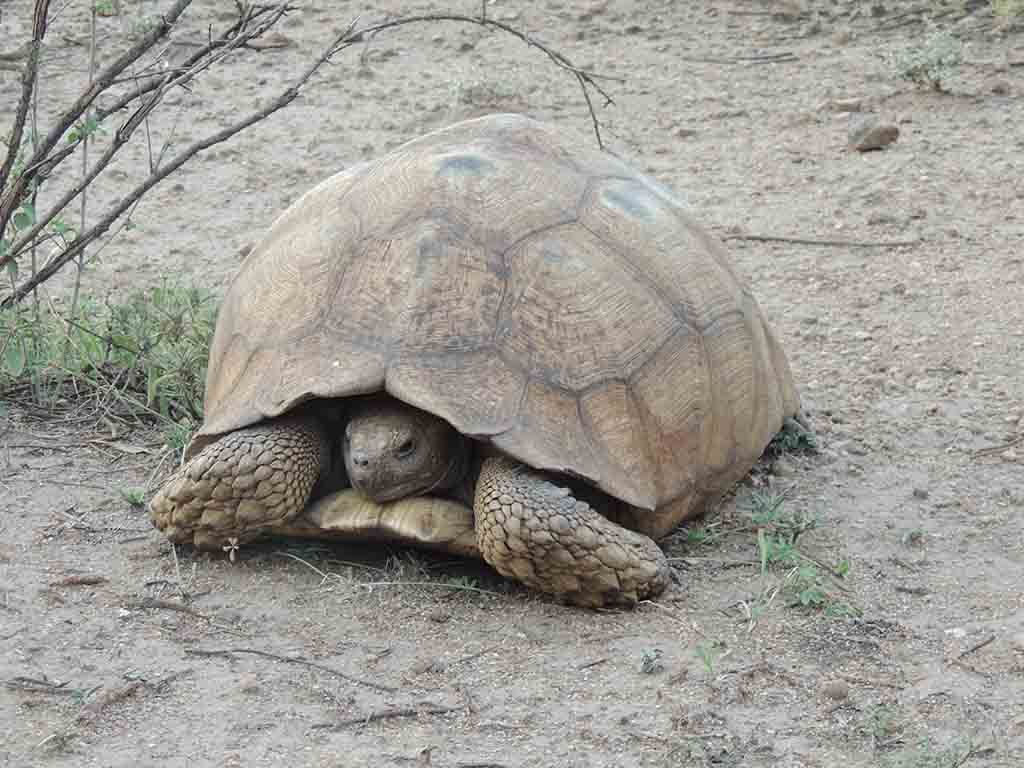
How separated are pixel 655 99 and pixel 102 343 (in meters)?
3.44

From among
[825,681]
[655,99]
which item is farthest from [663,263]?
[655,99]

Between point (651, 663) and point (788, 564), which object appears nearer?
point (651, 663)

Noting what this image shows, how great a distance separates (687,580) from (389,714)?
88 cm

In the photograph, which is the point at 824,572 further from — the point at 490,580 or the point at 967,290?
the point at 967,290

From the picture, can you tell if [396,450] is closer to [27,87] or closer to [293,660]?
[293,660]

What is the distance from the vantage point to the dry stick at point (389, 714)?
2734 millimetres

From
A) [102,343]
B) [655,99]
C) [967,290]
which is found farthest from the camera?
[655,99]

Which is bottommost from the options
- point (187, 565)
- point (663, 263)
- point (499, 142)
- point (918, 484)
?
point (918, 484)

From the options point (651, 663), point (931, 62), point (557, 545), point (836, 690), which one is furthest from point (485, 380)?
point (931, 62)

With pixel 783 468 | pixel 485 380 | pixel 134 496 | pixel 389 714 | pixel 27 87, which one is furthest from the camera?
pixel 783 468

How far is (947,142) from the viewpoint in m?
6.24

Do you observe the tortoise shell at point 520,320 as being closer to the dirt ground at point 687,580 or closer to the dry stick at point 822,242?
the dirt ground at point 687,580

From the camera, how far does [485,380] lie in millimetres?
3205

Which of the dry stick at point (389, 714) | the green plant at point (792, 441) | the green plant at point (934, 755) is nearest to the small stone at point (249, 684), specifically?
the dry stick at point (389, 714)
